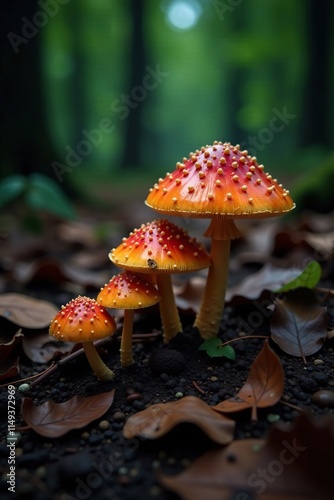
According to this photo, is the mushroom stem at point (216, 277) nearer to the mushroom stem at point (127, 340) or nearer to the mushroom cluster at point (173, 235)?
the mushroom cluster at point (173, 235)

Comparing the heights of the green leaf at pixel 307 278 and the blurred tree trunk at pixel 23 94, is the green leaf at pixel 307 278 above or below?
below

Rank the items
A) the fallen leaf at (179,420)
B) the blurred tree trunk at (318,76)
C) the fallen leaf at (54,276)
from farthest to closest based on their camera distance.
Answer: the blurred tree trunk at (318,76)
the fallen leaf at (54,276)
the fallen leaf at (179,420)

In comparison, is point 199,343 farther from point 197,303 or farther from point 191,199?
point 191,199

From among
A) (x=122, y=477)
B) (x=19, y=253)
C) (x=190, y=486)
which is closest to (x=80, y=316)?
(x=122, y=477)

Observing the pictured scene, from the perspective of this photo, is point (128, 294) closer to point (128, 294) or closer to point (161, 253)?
point (128, 294)

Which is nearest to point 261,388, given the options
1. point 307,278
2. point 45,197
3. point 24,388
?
point 307,278

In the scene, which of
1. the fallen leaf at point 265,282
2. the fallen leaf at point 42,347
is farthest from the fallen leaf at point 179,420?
the fallen leaf at point 265,282

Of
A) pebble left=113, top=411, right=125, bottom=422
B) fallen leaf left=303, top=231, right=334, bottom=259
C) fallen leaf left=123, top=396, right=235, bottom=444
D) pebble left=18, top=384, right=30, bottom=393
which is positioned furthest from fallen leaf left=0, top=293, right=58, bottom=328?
fallen leaf left=303, top=231, right=334, bottom=259
